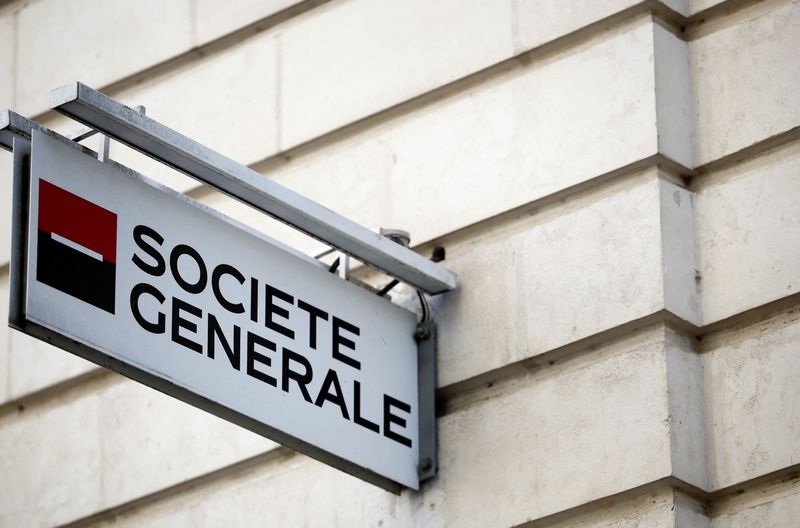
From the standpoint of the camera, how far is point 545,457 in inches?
209

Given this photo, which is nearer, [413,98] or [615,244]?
[615,244]

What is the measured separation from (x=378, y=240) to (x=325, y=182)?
758mm

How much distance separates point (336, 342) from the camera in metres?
5.29

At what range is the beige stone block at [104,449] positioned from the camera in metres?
6.19

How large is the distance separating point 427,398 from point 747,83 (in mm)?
1282

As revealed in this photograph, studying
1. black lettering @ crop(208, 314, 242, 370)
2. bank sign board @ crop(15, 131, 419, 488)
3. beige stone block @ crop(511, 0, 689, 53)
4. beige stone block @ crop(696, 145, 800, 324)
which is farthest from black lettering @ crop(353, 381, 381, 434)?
beige stone block @ crop(511, 0, 689, 53)

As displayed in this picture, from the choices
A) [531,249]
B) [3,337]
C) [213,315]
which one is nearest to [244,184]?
[213,315]

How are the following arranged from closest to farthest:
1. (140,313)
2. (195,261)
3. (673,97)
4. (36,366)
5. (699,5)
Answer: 1. (140,313)
2. (195,261)
3. (673,97)
4. (699,5)
5. (36,366)

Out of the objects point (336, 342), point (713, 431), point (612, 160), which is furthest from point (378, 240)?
point (713, 431)

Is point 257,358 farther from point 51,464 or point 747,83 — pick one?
point 51,464

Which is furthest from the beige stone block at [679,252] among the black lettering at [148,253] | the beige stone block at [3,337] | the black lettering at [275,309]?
the beige stone block at [3,337]

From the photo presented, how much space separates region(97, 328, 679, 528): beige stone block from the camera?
514cm

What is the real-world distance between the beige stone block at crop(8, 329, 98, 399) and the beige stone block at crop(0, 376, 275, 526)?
0.25 ft

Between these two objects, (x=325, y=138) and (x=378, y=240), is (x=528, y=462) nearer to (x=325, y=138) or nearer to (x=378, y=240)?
(x=378, y=240)
